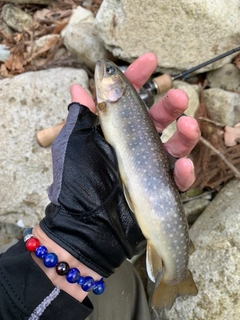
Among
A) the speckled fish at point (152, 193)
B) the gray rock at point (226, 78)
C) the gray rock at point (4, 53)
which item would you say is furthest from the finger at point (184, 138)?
the gray rock at point (4, 53)

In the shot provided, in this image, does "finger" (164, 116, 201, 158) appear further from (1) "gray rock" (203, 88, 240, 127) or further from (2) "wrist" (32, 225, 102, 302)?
(1) "gray rock" (203, 88, 240, 127)

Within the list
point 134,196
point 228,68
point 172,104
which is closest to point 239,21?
point 228,68

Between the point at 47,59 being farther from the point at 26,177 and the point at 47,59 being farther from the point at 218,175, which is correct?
the point at 218,175

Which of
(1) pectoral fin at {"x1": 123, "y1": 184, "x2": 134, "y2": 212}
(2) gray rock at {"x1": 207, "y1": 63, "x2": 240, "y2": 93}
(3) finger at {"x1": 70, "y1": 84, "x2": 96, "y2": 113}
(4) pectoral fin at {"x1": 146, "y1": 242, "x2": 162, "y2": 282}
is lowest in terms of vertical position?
(2) gray rock at {"x1": 207, "y1": 63, "x2": 240, "y2": 93}

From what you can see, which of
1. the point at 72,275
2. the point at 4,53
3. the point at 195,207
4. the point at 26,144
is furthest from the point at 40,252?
the point at 4,53

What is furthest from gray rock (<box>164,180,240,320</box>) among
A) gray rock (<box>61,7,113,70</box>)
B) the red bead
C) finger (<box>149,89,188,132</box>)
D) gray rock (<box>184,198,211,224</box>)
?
Result: gray rock (<box>61,7,113,70</box>)

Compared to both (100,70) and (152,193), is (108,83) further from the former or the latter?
(152,193)

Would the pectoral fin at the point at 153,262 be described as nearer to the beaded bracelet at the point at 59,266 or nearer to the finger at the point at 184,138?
the beaded bracelet at the point at 59,266
